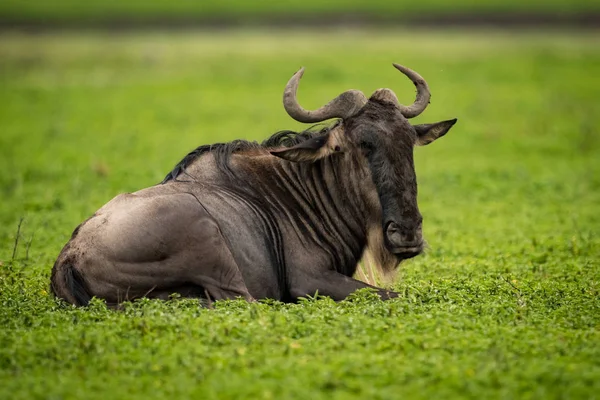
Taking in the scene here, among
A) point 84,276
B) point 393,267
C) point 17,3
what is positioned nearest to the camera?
point 84,276

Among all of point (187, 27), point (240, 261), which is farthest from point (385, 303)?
point (187, 27)

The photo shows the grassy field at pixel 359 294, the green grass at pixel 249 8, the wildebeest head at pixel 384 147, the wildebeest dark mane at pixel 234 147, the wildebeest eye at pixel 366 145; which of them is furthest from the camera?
the green grass at pixel 249 8

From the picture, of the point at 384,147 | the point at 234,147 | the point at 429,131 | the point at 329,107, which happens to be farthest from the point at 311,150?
the point at 429,131

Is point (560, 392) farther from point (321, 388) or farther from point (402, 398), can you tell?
point (321, 388)

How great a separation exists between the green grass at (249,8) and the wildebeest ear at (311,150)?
2240 inches

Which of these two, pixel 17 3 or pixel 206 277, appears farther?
pixel 17 3

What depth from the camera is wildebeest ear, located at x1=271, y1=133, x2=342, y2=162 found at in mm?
9203

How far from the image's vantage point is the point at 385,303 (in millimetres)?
8492

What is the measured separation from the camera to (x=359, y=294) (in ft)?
29.1

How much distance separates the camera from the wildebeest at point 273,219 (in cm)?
845

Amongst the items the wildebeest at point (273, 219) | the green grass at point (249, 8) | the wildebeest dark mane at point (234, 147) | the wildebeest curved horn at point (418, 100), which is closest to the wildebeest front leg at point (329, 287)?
the wildebeest at point (273, 219)

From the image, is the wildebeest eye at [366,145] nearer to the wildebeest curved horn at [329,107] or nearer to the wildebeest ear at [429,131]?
the wildebeest curved horn at [329,107]

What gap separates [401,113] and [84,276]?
344 centimetres

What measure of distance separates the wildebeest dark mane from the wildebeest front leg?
55.6 inches
